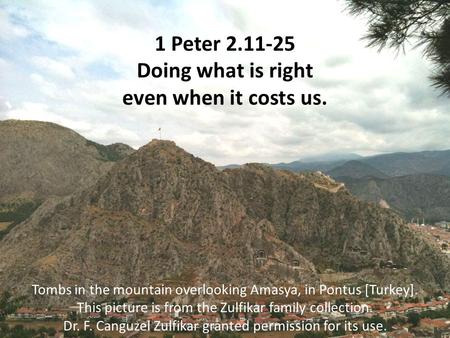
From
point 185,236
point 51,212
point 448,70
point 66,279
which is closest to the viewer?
point 448,70

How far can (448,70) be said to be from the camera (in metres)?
10.5

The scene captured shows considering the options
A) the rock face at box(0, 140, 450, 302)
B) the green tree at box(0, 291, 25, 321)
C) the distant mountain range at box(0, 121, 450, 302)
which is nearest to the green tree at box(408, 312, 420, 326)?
the distant mountain range at box(0, 121, 450, 302)

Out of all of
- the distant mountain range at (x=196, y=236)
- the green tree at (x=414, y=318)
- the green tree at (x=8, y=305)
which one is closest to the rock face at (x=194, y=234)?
the distant mountain range at (x=196, y=236)

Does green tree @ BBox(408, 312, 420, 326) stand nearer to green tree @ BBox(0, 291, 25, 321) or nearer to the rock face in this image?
the rock face

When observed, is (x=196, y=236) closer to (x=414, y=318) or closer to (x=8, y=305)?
(x=414, y=318)

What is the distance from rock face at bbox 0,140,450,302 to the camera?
9912cm

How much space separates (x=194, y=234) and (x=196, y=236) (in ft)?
2.49

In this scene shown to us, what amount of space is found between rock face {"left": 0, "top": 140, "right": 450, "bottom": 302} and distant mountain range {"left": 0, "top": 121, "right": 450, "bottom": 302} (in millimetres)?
249

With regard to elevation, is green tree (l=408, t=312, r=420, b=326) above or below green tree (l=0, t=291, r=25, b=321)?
below

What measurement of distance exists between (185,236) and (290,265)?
83.8ft

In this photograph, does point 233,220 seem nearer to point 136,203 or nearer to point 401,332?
point 136,203

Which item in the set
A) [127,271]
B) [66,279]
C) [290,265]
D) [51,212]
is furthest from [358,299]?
[51,212]

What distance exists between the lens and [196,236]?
361ft

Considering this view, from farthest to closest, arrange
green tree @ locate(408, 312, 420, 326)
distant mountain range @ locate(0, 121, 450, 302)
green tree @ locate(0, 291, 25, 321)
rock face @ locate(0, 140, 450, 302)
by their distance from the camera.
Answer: rock face @ locate(0, 140, 450, 302) < distant mountain range @ locate(0, 121, 450, 302) < green tree @ locate(408, 312, 420, 326) < green tree @ locate(0, 291, 25, 321)
